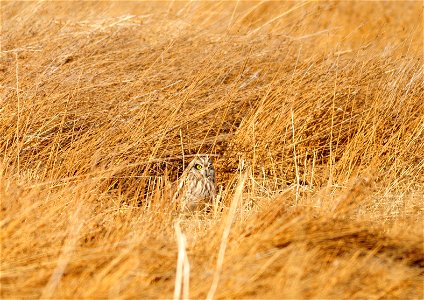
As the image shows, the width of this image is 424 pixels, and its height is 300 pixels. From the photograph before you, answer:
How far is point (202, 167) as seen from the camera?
3.72m

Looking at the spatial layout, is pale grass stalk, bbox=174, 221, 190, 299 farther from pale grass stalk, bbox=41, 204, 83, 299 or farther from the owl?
the owl

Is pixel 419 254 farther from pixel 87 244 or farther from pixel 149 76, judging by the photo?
pixel 149 76

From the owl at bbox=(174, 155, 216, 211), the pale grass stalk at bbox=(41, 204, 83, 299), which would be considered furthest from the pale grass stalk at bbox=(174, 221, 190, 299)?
the owl at bbox=(174, 155, 216, 211)

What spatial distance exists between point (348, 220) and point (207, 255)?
54cm

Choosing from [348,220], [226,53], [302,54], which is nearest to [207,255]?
[348,220]

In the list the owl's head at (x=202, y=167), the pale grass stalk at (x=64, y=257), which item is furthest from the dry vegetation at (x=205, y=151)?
the owl's head at (x=202, y=167)

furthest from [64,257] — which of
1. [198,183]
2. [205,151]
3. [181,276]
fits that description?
[205,151]

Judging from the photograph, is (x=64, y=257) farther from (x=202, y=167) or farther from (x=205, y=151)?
(x=205, y=151)

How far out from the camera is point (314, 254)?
246cm

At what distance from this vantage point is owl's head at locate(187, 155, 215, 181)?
12.1 feet

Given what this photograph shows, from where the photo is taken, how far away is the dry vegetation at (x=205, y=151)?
2381mm

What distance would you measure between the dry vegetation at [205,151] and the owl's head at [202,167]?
111 mm

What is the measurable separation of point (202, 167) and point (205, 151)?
339 mm

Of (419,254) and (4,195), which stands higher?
(4,195)
